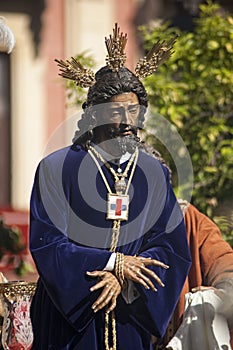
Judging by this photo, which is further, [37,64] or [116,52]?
[37,64]

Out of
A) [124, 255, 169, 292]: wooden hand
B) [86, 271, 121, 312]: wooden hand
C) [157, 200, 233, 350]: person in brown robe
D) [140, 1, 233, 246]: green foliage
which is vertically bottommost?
[157, 200, 233, 350]: person in brown robe

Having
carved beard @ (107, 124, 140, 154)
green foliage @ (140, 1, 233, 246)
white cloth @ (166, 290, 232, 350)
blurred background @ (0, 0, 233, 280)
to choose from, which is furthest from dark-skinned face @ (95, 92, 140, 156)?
blurred background @ (0, 0, 233, 280)

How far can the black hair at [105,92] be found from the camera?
14.6 feet

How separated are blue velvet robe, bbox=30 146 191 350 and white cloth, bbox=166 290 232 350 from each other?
1.73 ft

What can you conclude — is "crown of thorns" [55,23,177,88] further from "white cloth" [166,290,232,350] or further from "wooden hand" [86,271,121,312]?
"white cloth" [166,290,232,350]

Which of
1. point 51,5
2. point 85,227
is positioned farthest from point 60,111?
point 85,227

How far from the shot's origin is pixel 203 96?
7.26m

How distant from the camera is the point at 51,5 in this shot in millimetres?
12047

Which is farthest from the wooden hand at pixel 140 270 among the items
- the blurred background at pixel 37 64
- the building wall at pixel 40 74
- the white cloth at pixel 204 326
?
the building wall at pixel 40 74

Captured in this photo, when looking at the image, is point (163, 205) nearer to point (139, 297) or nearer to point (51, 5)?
point (139, 297)

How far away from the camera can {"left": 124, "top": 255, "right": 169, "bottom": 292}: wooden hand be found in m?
4.23

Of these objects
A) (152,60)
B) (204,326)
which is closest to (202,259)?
(204,326)

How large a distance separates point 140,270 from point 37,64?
25.7 ft

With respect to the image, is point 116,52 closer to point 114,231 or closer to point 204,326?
point 114,231
